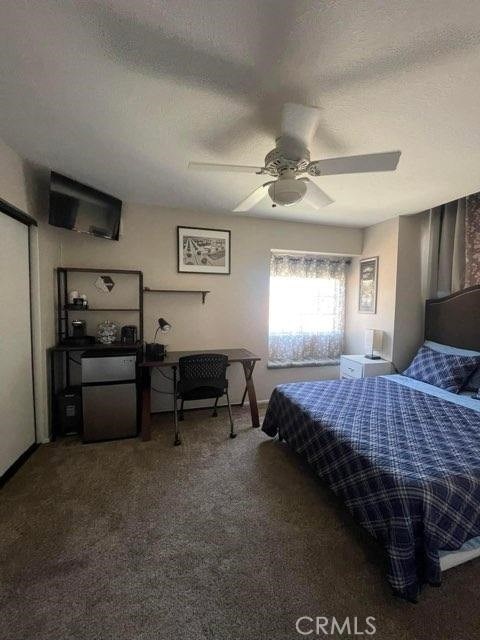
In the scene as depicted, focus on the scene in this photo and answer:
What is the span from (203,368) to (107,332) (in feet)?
3.70

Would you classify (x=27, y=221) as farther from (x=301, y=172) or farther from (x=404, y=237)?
(x=404, y=237)

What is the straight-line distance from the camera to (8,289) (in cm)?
207

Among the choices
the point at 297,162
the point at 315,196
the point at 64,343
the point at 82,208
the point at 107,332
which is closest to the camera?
the point at 297,162

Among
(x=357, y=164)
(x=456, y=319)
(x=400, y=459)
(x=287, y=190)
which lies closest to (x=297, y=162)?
(x=287, y=190)

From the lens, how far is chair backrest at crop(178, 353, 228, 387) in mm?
2615

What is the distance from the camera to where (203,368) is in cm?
266

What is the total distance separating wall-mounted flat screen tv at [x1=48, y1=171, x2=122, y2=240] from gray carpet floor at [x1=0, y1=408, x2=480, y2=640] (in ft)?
6.71

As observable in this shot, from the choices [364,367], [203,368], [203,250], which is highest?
[203,250]

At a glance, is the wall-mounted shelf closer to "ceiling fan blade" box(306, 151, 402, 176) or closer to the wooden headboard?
"ceiling fan blade" box(306, 151, 402, 176)

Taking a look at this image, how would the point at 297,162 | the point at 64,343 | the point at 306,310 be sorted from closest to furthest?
the point at 297,162 → the point at 64,343 → the point at 306,310

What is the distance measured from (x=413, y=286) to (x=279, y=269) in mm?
1666

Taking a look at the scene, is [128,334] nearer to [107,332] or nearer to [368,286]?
[107,332]

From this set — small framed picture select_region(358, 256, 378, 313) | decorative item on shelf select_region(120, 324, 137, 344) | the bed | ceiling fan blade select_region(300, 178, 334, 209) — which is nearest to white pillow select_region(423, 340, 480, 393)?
the bed

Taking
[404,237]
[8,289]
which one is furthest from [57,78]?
[404,237]
